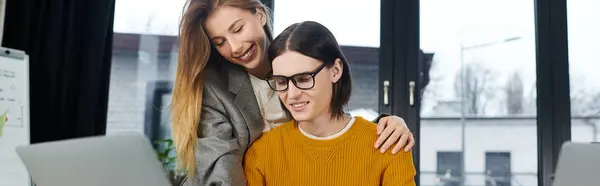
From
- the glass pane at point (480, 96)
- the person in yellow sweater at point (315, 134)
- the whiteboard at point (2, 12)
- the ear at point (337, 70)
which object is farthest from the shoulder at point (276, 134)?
the whiteboard at point (2, 12)

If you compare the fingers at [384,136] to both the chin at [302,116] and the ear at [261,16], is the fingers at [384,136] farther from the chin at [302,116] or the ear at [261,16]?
the ear at [261,16]

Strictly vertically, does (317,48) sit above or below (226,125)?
above

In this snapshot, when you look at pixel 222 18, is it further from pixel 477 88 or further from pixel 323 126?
pixel 477 88

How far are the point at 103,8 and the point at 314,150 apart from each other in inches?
61.4

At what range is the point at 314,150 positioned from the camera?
77.1 inches

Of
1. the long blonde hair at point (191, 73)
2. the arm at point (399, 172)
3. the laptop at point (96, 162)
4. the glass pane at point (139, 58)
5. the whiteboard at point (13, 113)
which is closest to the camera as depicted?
the laptop at point (96, 162)

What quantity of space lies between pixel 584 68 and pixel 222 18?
6.17 ft

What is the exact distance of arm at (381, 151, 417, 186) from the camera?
75.0 inches

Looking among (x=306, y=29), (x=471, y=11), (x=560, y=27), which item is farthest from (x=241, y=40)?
(x=560, y=27)

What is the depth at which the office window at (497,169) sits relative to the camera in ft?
9.43

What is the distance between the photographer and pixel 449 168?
289 centimetres

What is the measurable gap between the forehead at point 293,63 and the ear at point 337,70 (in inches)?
2.6

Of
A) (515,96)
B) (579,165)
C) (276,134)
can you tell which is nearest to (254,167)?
(276,134)

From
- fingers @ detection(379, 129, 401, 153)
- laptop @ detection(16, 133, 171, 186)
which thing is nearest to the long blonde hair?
fingers @ detection(379, 129, 401, 153)
